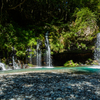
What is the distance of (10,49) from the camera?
10656mm

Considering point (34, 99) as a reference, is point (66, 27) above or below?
above

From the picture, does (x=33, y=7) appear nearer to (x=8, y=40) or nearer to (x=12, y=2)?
(x=12, y=2)

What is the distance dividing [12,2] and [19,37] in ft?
14.3

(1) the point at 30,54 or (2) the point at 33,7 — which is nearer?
(1) the point at 30,54

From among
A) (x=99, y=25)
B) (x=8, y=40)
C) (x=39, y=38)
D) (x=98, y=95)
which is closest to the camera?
(x=98, y=95)

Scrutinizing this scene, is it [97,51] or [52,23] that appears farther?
[97,51]

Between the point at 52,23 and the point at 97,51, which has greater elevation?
the point at 52,23

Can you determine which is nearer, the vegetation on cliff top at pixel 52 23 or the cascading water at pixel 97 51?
the vegetation on cliff top at pixel 52 23

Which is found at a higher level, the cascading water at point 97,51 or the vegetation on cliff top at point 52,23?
the vegetation on cliff top at point 52,23

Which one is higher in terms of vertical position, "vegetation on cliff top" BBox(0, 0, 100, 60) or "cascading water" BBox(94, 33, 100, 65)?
"vegetation on cliff top" BBox(0, 0, 100, 60)

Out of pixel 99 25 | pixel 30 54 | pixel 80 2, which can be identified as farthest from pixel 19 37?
pixel 99 25

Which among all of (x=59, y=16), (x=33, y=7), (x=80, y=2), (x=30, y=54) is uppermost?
(x=80, y=2)

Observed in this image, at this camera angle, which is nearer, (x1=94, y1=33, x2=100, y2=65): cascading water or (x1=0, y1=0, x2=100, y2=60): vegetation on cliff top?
(x1=0, y1=0, x2=100, y2=60): vegetation on cliff top

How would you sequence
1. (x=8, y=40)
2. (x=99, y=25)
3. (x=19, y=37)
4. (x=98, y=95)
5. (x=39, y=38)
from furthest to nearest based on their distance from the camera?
(x=99, y=25)
(x=39, y=38)
(x=19, y=37)
(x=8, y=40)
(x=98, y=95)
